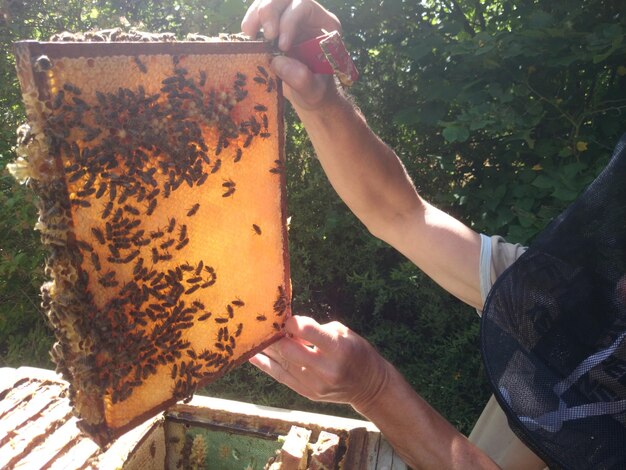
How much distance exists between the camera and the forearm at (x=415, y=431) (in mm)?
1762

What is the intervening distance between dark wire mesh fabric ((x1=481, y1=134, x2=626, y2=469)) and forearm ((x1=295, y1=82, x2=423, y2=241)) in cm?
106

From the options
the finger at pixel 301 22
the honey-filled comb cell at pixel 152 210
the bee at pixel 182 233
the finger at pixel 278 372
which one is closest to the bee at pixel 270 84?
the honey-filled comb cell at pixel 152 210

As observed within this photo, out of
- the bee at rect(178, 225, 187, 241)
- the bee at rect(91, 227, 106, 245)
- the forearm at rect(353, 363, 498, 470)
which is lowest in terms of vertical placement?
the forearm at rect(353, 363, 498, 470)

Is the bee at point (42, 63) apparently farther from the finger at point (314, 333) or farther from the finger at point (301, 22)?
the finger at point (314, 333)

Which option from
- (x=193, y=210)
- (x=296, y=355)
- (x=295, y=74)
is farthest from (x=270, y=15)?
(x=296, y=355)

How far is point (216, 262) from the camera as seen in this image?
1702 millimetres

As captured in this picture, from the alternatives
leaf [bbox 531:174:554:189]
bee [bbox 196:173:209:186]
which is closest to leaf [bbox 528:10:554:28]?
leaf [bbox 531:174:554:189]

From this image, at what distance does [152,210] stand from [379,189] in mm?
1296

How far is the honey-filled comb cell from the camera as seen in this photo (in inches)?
50.1

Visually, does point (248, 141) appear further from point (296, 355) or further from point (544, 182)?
point (544, 182)

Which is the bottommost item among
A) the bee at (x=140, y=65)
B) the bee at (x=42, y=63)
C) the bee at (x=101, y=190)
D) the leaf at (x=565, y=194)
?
the leaf at (x=565, y=194)

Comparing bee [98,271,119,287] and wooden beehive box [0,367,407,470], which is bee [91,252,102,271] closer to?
bee [98,271,119,287]

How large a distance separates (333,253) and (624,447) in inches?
127

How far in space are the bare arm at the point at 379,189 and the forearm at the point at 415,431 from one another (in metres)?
0.73
